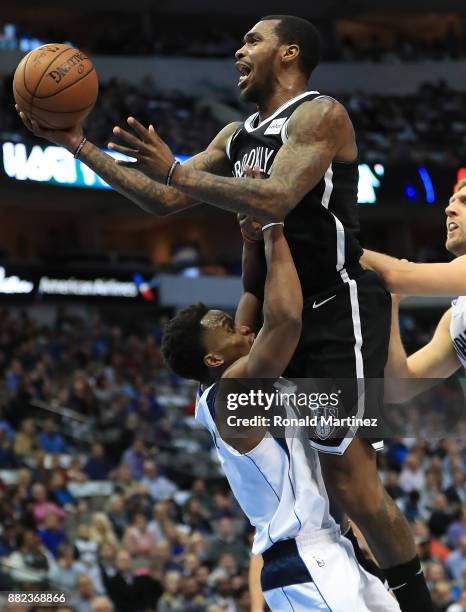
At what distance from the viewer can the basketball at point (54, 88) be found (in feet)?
13.7

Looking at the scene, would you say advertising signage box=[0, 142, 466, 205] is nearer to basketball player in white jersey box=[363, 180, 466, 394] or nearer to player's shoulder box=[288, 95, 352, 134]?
basketball player in white jersey box=[363, 180, 466, 394]

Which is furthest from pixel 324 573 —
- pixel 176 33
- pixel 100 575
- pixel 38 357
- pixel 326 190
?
pixel 176 33

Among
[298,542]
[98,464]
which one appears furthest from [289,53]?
[98,464]

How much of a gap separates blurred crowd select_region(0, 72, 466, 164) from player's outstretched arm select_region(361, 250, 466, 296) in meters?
14.1

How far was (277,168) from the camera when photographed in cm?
409

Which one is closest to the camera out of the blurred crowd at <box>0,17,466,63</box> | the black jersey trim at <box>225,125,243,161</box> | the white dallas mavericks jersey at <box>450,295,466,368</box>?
the black jersey trim at <box>225,125,243,161</box>

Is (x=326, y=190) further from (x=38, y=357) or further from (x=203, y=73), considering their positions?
(x=203, y=73)

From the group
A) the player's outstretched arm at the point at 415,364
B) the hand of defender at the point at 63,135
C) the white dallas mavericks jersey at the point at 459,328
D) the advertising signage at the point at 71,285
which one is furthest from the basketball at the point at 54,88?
the advertising signage at the point at 71,285

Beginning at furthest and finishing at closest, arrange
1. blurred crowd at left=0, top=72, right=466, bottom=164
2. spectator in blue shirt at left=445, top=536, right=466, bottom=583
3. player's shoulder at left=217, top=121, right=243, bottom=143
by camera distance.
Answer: blurred crowd at left=0, top=72, right=466, bottom=164
spectator in blue shirt at left=445, top=536, right=466, bottom=583
player's shoulder at left=217, top=121, right=243, bottom=143

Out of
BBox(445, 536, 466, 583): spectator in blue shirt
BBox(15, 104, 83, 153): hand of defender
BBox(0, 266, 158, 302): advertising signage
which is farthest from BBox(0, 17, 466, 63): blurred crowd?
BBox(15, 104, 83, 153): hand of defender

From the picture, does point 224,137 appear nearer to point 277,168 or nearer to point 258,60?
point 258,60

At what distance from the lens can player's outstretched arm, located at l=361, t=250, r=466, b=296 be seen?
14.5ft

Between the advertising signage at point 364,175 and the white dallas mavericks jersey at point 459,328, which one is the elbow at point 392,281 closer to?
the white dallas mavericks jersey at point 459,328

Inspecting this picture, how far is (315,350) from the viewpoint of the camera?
432cm
